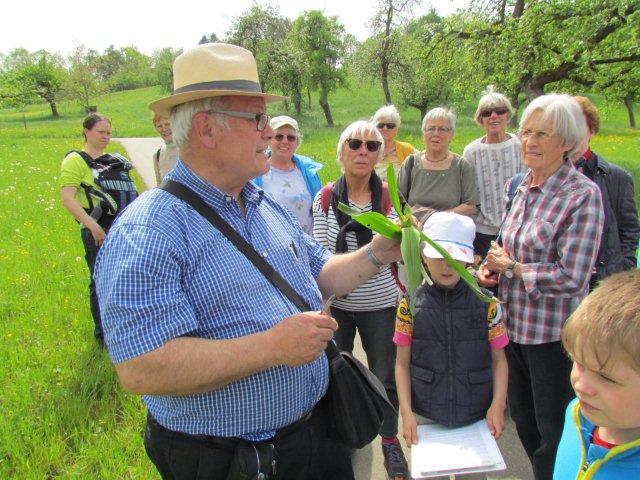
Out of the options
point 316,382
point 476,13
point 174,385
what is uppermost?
point 476,13

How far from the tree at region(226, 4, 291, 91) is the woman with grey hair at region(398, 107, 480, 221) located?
98.7ft

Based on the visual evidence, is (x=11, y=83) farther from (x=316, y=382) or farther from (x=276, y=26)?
(x=316, y=382)

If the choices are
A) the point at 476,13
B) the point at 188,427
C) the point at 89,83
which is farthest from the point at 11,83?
the point at 188,427

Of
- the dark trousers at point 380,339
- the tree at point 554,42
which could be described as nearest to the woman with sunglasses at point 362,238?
the dark trousers at point 380,339

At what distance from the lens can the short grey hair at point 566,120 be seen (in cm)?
245

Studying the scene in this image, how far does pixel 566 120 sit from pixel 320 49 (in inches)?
1394

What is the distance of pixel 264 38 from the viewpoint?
115ft

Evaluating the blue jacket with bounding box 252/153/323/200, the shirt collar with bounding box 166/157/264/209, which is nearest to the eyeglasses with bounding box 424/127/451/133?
the blue jacket with bounding box 252/153/323/200

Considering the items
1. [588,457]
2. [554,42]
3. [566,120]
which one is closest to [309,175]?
[566,120]

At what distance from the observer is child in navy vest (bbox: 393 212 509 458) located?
247 cm

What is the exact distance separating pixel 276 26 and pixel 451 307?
1461 inches

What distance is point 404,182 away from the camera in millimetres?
4504

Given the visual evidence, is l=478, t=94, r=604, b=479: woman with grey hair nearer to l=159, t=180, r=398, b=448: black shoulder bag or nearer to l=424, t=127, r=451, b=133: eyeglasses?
l=159, t=180, r=398, b=448: black shoulder bag

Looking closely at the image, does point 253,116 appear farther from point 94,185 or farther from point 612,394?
point 94,185
